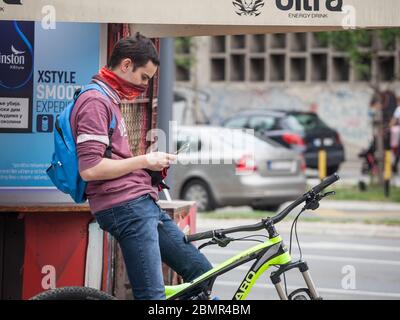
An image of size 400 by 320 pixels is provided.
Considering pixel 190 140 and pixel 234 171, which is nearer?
pixel 234 171

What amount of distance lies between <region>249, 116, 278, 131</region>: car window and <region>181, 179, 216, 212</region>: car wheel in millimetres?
6274

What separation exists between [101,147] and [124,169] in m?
0.15

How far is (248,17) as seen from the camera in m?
5.82

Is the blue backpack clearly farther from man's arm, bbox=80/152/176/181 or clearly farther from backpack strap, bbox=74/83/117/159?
man's arm, bbox=80/152/176/181

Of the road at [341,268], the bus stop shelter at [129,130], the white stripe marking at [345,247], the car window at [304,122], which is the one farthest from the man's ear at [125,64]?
the car window at [304,122]

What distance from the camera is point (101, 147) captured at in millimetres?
4988

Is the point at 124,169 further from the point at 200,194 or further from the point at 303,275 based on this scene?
the point at 200,194

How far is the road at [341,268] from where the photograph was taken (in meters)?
9.81

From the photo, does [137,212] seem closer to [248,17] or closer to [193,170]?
[248,17]

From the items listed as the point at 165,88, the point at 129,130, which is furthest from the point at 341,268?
the point at 129,130

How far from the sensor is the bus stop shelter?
19.0 feet

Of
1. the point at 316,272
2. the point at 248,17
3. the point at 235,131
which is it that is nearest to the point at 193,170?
the point at 235,131

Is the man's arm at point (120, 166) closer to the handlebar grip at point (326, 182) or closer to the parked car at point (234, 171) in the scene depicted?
the handlebar grip at point (326, 182)

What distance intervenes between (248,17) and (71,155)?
139 cm
